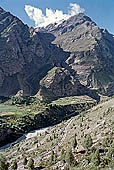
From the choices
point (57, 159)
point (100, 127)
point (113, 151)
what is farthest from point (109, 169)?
point (100, 127)

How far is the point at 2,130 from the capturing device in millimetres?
179250

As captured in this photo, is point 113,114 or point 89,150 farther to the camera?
point 113,114

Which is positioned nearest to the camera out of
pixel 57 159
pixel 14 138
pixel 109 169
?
pixel 109 169

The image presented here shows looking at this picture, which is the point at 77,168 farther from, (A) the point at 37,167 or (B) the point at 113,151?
(A) the point at 37,167

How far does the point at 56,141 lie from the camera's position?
10806 centimetres

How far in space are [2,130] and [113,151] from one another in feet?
443

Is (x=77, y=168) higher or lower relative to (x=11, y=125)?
lower

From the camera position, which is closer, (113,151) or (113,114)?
(113,151)

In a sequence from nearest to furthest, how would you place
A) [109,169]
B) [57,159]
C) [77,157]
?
[109,169] < [77,157] < [57,159]

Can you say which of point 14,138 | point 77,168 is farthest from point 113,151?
point 14,138

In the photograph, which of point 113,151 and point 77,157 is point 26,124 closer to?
point 77,157

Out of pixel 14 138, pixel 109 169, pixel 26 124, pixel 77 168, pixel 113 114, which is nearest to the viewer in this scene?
pixel 109 169

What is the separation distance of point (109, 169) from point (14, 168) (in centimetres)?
3491

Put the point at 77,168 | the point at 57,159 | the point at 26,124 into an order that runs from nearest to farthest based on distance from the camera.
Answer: the point at 77,168
the point at 57,159
the point at 26,124
